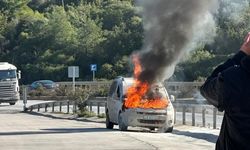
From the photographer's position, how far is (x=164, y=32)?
21.0 m

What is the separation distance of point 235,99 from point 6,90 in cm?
4529

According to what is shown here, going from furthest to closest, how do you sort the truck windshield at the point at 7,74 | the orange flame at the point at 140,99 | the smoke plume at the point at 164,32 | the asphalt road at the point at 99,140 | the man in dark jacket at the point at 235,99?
the truck windshield at the point at 7,74 < the orange flame at the point at 140,99 < the smoke plume at the point at 164,32 < the asphalt road at the point at 99,140 < the man in dark jacket at the point at 235,99

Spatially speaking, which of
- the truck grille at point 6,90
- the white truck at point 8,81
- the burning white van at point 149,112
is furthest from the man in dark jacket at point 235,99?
the truck grille at point 6,90

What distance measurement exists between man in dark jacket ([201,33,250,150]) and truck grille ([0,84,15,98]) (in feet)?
148

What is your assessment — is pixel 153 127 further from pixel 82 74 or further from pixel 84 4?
pixel 84 4

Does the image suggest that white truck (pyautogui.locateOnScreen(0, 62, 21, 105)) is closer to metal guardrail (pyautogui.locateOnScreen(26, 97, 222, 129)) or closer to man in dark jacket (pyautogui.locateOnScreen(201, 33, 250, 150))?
metal guardrail (pyautogui.locateOnScreen(26, 97, 222, 129))

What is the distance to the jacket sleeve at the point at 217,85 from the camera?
326cm

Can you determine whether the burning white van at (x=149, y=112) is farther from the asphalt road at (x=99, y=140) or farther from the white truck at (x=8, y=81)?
the white truck at (x=8, y=81)

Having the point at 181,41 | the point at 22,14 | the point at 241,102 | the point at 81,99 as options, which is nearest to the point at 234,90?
the point at 241,102

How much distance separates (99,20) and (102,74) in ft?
59.8

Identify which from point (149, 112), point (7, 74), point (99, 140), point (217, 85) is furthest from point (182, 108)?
point (7, 74)

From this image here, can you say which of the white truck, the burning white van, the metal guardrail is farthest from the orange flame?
the white truck

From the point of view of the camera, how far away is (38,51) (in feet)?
261

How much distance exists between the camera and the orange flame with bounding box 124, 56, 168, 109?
21.2 metres
